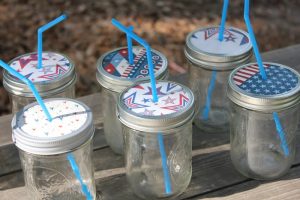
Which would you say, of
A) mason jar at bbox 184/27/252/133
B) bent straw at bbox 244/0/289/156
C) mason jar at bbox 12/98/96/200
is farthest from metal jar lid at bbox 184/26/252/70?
mason jar at bbox 12/98/96/200

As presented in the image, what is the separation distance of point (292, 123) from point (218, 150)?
0.19 m

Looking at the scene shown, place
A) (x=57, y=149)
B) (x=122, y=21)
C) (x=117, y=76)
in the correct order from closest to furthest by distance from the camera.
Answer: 1. (x=57, y=149)
2. (x=117, y=76)
3. (x=122, y=21)

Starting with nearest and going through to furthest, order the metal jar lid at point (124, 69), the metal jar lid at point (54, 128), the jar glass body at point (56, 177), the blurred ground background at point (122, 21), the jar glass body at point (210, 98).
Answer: the metal jar lid at point (54, 128) → the jar glass body at point (56, 177) → the metal jar lid at point (124, 69) → the jar glass body at point (210, 98) → the blurred ground background at point (122, 21)

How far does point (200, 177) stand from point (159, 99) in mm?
231

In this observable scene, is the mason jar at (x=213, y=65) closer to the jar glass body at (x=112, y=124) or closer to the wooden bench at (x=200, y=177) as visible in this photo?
the wooden bench at (x=200, y=177)

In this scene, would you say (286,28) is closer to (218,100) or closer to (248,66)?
(218,100)

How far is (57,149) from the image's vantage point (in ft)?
4.00

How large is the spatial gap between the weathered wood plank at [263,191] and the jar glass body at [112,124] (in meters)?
0.23

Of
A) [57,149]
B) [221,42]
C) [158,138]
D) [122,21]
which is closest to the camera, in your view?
[57,149]

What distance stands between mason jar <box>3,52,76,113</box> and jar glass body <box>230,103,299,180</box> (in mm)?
380

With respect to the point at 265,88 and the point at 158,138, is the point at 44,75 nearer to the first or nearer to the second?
the point at 158,138

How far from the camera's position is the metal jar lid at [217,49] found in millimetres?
1504

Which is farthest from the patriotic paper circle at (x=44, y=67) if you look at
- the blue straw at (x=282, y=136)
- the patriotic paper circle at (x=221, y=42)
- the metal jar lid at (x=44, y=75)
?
the blue straw at (x=282, y=136)

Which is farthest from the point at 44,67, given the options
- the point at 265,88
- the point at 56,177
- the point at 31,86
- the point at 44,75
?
the point at 265,88
